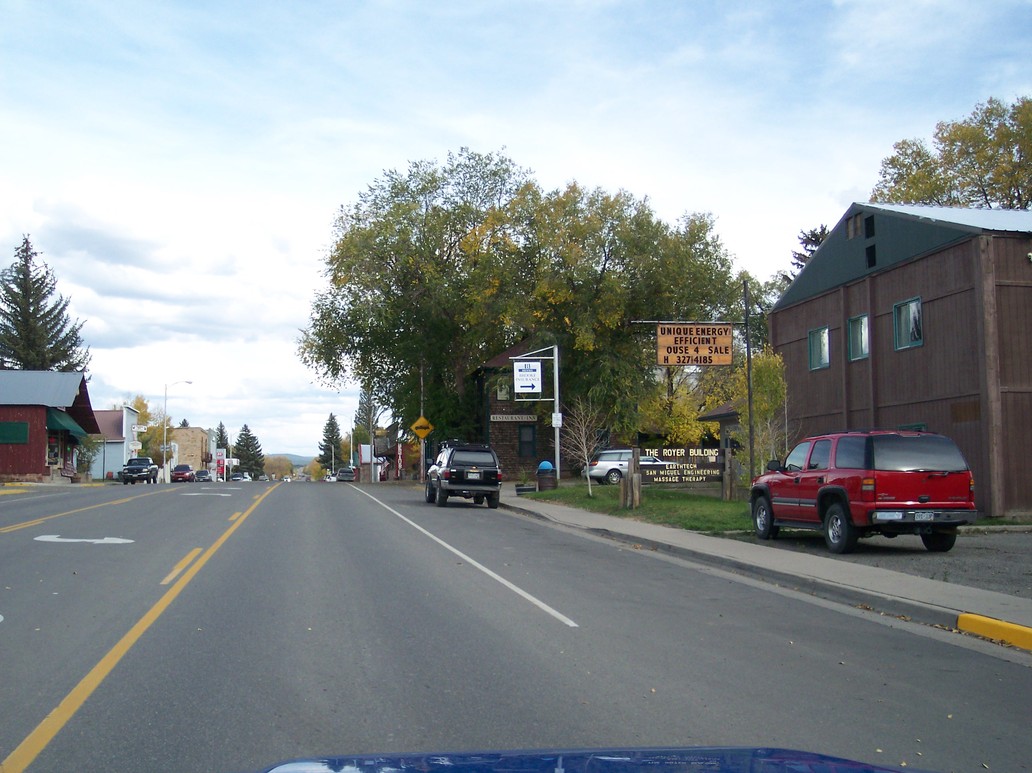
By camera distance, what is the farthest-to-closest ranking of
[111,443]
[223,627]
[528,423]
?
[111,443]
[528,423]
[223,627]

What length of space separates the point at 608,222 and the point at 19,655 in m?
40.0

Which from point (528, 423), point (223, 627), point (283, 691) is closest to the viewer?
point (283, 691)

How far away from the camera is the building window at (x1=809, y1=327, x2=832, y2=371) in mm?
28953

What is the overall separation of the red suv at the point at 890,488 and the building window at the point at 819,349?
13624 mm

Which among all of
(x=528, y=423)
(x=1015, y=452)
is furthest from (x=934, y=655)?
(x=528, y=423)

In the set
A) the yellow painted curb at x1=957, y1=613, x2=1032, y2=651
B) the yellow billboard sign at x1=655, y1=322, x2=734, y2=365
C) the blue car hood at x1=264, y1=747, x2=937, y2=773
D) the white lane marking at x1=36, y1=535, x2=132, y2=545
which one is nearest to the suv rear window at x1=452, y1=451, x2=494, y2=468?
the yellow billboard sign at x1=655, y1=322, x2=734, y2=365

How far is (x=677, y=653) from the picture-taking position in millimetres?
8297

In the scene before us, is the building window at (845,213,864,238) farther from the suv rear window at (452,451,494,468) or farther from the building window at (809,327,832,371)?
the suv rear window at (452,451,494,468)

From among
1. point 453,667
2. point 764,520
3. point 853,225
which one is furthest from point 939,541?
point 853,225

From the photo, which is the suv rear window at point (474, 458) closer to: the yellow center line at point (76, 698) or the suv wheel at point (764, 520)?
the suv wheel at point (764, 520)

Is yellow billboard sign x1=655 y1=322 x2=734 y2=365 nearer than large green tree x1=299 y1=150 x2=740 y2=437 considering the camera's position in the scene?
Yes

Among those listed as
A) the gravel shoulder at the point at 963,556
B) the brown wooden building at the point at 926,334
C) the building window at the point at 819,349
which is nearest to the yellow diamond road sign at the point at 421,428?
the brown wooden building at the point at 926,334

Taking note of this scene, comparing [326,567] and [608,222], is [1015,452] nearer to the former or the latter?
[326,567]

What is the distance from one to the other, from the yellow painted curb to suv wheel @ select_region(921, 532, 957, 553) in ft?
20.0
